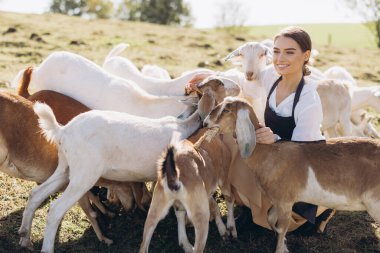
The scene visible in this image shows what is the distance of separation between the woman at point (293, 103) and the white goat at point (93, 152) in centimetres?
88

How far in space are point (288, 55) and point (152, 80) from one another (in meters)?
2.77

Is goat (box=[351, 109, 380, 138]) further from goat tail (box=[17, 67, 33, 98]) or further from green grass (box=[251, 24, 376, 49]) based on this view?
green grass (box=[251, 24, 376, 49])

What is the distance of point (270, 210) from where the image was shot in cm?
469

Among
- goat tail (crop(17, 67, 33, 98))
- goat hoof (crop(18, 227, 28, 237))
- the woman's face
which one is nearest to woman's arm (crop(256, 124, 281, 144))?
the woman's face

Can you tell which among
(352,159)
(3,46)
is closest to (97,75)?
(352,159)

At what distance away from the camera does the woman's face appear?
14.7 ft

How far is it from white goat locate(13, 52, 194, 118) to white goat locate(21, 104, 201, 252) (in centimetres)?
106

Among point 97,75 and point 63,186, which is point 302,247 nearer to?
point 63,186

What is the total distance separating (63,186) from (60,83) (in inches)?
67.0

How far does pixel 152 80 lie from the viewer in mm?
6922

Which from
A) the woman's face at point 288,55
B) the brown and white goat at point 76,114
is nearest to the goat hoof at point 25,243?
the brown and white goat at point 76,114

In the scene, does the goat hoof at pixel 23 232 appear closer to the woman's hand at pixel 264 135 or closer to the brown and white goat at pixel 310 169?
the brown and white goat at pixel 310 169

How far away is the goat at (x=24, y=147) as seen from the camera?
4.89 m

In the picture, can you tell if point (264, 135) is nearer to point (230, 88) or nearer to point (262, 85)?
point (230, 88)
